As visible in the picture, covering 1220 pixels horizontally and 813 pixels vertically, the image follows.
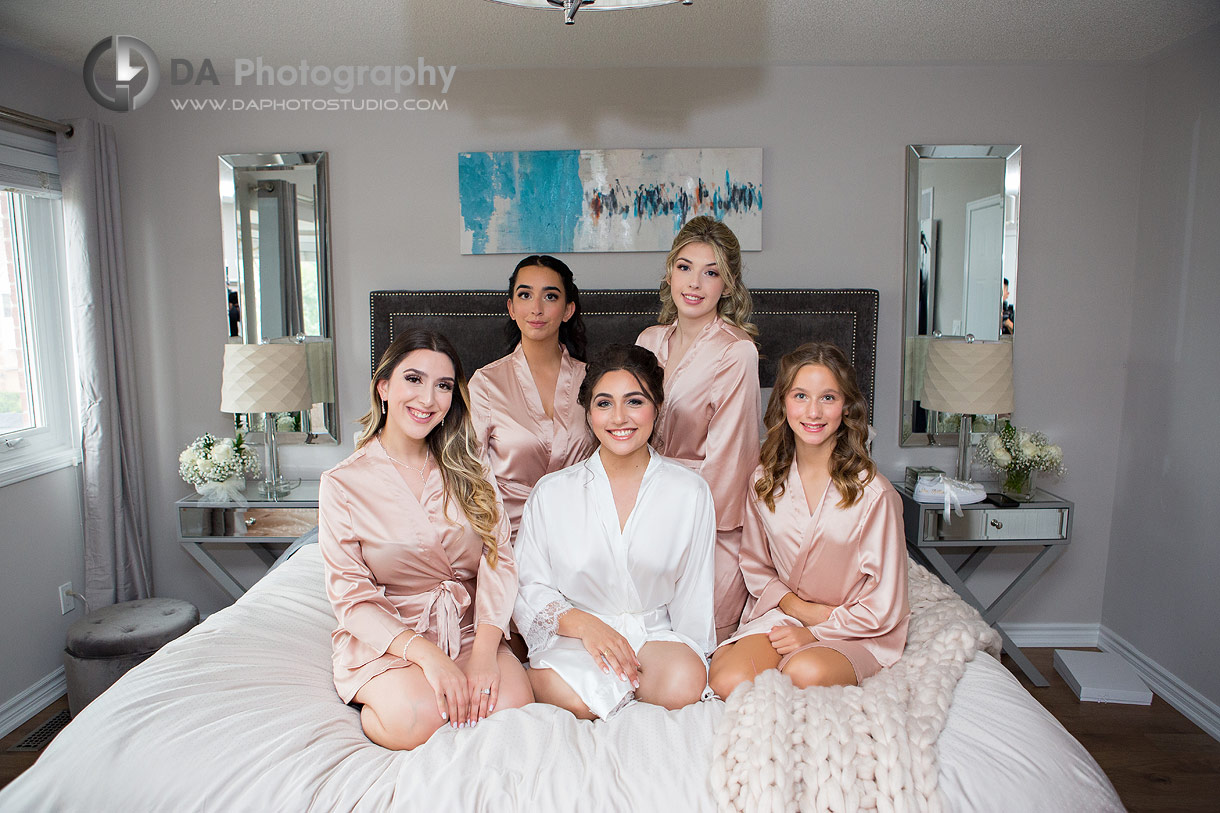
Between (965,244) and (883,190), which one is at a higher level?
(883,190)

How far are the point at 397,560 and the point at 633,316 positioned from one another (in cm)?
162

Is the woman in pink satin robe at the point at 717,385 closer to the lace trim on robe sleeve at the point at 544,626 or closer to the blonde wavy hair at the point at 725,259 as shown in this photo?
the blonde wavy hair at the point at 725,259

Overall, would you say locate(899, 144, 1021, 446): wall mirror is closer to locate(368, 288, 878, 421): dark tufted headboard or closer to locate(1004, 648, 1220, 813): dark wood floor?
locate(368, 288, 878, 421): dark tufted headboard

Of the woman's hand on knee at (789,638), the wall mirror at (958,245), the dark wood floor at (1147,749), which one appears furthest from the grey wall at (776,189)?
the woman's hand on knee at (789,638)

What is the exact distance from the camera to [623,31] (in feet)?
9.03

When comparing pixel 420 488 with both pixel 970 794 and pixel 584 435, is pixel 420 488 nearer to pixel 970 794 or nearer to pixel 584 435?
pixel 584 435

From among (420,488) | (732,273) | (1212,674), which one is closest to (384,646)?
(420,488)

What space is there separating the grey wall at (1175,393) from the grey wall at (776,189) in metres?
0.11

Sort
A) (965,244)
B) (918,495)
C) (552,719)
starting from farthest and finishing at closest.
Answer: (965,244), (918,495), (552,719)

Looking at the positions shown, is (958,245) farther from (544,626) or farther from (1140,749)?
(544,626)

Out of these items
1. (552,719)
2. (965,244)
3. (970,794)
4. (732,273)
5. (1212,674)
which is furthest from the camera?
(965,244)

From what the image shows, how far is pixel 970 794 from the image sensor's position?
1.38 m

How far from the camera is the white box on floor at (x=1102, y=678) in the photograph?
289cm

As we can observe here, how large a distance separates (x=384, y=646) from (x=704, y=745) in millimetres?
745
